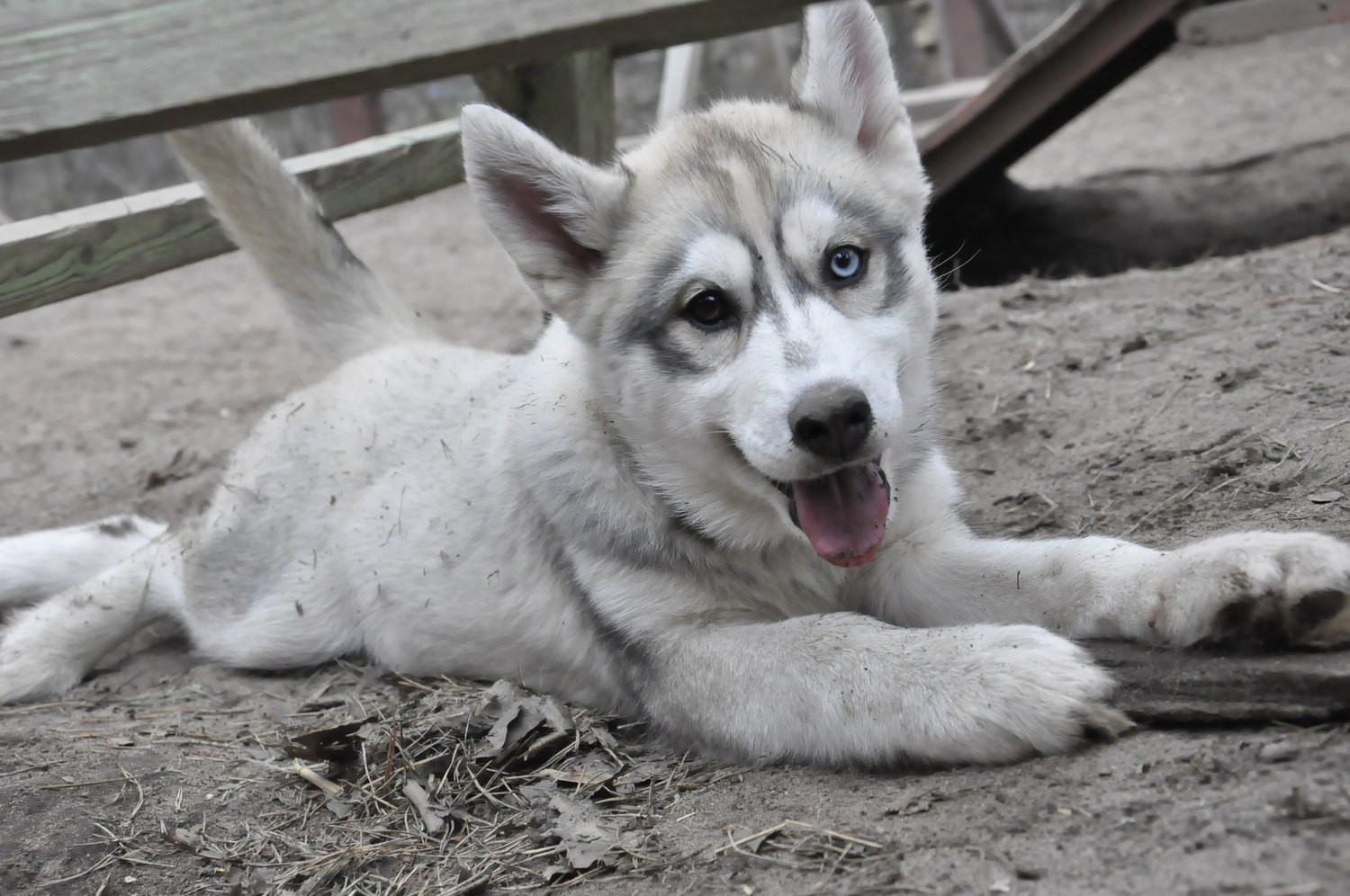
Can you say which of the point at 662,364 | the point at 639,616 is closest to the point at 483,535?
the point at 639,616

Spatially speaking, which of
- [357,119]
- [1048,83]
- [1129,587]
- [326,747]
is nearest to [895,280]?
[1129,587]

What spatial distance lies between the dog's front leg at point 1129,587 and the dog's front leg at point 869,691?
0.22 metres

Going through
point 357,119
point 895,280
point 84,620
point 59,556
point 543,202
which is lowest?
point 84,620

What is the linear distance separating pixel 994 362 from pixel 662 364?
7.17 ft

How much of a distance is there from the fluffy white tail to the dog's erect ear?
2034 millimetres

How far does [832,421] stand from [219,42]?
4.31 ft

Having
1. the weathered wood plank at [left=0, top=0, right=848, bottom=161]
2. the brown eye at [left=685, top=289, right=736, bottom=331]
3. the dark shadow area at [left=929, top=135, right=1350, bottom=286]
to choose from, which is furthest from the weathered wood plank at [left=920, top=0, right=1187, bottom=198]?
the weathered wood plank at [left=0, top=0, right=848, bottom=161]

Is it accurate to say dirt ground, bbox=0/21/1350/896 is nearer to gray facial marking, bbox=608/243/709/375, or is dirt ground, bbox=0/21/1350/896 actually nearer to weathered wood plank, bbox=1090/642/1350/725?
weathered wood plank, bbox=1090/642/1350/725

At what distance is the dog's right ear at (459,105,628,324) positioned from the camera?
2895 mm

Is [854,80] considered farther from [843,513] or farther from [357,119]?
[357,119]

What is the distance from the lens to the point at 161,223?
14.1ft

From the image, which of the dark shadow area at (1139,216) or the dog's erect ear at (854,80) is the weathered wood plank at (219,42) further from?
the dark shadow area at (1139,216)

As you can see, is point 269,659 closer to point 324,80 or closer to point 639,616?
point 639,616

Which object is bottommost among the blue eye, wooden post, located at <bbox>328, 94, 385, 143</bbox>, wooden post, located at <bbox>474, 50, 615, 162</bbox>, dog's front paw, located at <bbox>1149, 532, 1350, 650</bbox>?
dog's front paw, located at <bbox>1149, 532, 1350, 650</bbox>
